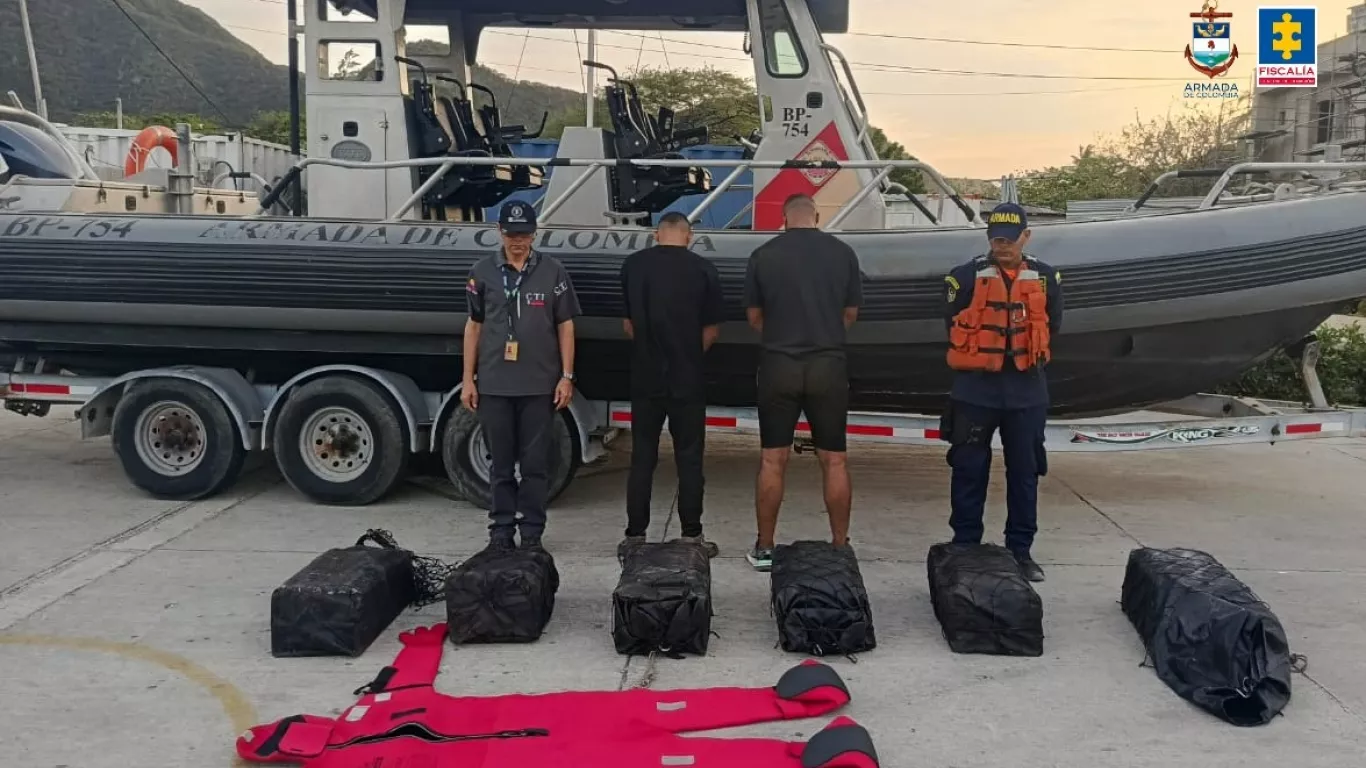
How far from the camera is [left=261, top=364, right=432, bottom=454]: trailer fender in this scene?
21.7ft

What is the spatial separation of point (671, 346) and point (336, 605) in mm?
1965

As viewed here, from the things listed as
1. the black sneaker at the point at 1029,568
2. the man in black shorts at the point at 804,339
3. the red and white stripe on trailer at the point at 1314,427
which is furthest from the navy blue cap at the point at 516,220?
the red and white stripe on trailer at the point at 1314,427

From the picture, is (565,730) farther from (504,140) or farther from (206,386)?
(504,140)

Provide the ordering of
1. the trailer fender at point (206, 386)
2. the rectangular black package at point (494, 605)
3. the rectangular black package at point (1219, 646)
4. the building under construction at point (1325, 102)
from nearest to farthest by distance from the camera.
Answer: the rectangular black package at point (1219, 646), the rectangular black package at point (494, 605), the trailer fender at point (206, 386), the building under construction at point (1325, 102)

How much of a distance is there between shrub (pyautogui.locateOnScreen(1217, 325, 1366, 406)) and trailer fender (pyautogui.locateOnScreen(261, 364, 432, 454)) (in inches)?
276

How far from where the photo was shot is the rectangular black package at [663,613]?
436 centimetres

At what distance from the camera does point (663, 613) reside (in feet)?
14.3

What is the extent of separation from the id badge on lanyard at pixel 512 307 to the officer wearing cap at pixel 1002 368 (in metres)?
2.01

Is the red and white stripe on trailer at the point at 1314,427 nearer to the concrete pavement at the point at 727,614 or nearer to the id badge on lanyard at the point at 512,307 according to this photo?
the concrete pavement at the point at 727,614

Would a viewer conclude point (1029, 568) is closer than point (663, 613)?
No

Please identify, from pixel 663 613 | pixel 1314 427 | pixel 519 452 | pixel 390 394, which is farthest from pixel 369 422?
pixel 1314 427

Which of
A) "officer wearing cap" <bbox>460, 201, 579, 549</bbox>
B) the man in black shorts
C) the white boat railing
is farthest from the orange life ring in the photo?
the man in black shorts

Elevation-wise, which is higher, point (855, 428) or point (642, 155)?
point (642, 155)

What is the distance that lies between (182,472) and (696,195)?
11.9 feet
